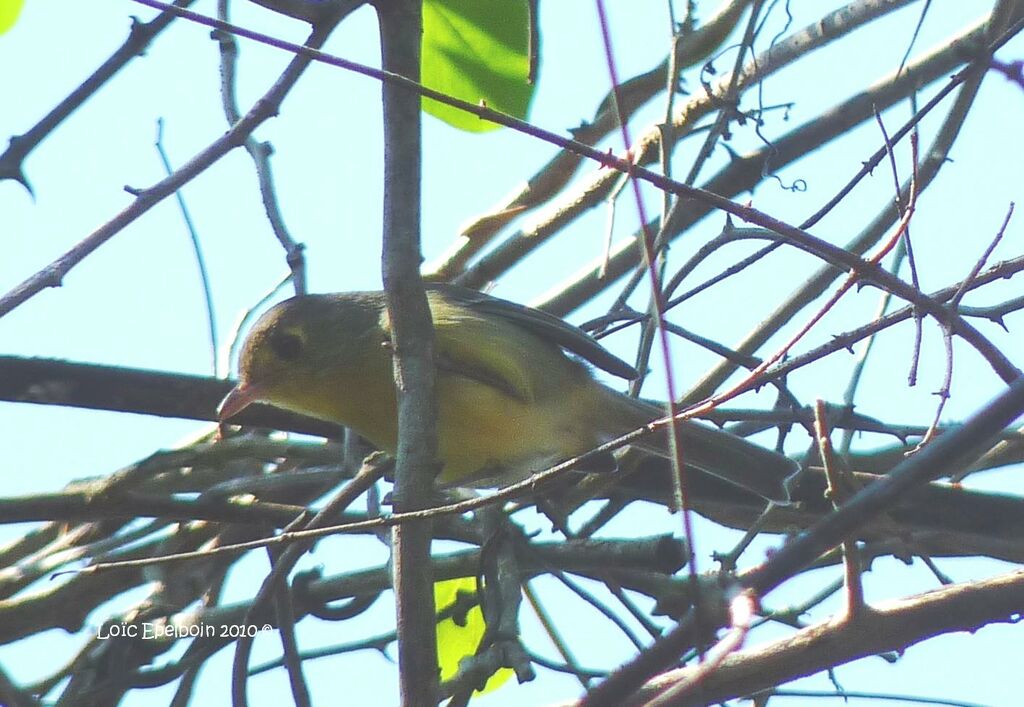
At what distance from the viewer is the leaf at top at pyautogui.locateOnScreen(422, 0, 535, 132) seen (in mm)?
3738

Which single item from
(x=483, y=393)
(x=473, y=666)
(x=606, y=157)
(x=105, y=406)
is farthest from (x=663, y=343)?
(x=483, y=393)

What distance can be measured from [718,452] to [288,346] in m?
1.58

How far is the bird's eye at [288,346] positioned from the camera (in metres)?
4.54

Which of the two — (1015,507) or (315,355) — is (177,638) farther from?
(1015,507)

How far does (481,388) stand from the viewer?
4.14 metres

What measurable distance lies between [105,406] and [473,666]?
1.33m

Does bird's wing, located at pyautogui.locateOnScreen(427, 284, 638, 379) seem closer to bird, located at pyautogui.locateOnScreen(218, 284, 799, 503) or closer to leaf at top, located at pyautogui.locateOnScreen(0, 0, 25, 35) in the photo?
bird, located at pyautogui.locateOnScreen(218, 284, 799, 503)

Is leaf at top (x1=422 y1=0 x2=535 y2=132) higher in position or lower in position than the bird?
higher

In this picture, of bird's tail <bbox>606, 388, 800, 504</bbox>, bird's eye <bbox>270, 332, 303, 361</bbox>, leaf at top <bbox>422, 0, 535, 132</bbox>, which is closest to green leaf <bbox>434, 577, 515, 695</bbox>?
bird's tail <bbox>606, 388, 800, 504</bbox>

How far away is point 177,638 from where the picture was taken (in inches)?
138

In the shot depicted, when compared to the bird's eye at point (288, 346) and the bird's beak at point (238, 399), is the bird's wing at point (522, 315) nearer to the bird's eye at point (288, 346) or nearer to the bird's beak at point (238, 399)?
the bird's eye at point (288, 346)

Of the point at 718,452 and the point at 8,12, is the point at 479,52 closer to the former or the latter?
the point at 8,12

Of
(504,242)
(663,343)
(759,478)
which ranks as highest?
(504,242)

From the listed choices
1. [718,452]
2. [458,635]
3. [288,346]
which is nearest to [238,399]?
[288,346]
